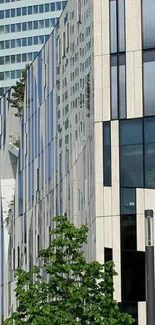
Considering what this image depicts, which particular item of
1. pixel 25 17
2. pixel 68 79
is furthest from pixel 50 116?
pixel 25 17

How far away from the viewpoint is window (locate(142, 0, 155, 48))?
40.8m

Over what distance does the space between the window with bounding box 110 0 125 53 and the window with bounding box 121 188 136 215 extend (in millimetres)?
4411

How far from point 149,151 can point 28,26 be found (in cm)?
10077

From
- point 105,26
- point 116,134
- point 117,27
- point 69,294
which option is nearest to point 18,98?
point 105,26

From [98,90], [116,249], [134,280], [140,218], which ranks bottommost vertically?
[134,280]

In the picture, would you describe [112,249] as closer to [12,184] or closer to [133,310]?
[133,310]

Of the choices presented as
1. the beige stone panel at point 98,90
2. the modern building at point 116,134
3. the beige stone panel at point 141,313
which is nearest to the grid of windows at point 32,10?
the modern building at point 116,134

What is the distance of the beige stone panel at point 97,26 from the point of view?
41406 mm

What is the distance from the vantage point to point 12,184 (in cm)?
6931

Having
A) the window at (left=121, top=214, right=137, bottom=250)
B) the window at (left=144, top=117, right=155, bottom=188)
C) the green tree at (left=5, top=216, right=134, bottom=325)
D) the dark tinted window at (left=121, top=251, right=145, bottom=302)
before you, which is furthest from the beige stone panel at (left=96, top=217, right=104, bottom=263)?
the green tree at (left=5, top=216, right=134, bottom=325)

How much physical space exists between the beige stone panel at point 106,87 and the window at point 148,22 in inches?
52.8

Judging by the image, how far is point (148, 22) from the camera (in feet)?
134

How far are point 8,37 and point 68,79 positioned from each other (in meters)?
94.1

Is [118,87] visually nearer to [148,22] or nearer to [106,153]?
[106,153]
